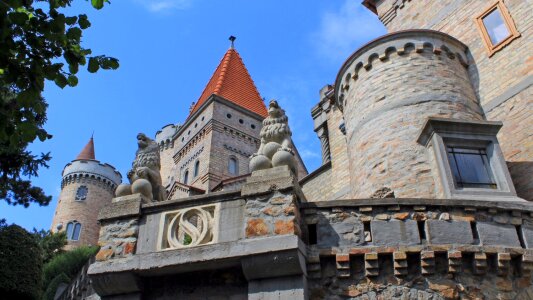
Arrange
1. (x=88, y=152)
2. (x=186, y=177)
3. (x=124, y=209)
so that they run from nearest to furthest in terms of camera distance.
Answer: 1. (x=124, y=209)
2. (x=186, y=177)
3. (x=88, y=152)

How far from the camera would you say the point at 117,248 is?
25.0 feet

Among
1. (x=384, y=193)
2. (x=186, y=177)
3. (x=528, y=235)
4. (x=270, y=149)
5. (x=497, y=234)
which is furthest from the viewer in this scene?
(x=186, y=177)

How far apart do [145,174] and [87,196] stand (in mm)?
39896

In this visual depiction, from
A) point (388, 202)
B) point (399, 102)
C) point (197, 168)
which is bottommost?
point (388, 202)

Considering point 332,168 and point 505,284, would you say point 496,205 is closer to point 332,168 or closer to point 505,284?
point 505,284

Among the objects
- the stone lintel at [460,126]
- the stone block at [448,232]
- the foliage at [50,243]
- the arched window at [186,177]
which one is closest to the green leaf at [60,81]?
the stone block at [448,232]

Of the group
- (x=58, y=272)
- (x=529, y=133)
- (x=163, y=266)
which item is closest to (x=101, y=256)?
(x=163, y=266)

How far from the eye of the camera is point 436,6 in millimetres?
15219

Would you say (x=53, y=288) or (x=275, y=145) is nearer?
(x=275, y=145)

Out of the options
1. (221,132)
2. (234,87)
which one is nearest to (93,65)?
(221,132)

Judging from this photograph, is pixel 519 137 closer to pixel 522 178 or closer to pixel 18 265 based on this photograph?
pixel 522 178

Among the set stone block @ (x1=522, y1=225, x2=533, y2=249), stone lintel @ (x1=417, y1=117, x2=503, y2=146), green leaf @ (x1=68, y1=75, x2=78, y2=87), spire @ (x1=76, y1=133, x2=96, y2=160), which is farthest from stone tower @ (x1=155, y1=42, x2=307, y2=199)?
green leaf @ (x1=68, y1=75, x2=78, y2=87)

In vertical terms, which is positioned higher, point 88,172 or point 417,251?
point 88,172

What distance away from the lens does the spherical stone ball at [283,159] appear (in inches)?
304
